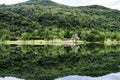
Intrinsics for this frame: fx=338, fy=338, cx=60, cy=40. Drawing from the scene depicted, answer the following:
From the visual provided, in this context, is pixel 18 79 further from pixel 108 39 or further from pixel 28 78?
pixel 108 39

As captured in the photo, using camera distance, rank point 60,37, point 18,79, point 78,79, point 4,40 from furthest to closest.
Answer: point 60,37 → point 4,40 → point 18,79 → point 78,79

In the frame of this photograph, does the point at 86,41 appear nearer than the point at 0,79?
No

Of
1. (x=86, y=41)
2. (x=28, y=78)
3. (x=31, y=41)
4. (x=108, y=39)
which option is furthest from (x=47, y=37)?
(x=28, y=78)

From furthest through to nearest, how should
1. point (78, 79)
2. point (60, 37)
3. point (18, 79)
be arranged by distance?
point (60, 37) → point (18, 79) → point (78, 79)

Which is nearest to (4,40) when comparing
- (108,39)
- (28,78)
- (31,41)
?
(31,41)

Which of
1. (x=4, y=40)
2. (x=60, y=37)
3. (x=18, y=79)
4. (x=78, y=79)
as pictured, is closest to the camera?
(x=78, y=79)

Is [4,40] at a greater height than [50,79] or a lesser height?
lesser

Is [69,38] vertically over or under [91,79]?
under

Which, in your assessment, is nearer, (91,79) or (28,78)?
(91,79)

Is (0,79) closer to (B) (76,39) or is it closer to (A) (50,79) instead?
(A) (50,79)
